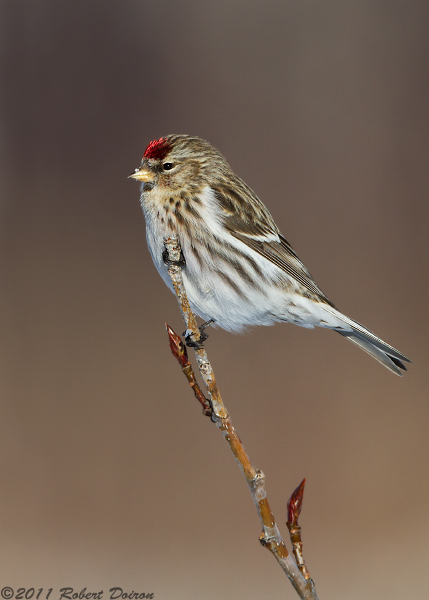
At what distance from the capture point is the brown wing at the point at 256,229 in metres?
2.14

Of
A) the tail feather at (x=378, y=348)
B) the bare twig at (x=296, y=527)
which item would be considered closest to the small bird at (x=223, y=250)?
the tail feather at (x=378, y=348)

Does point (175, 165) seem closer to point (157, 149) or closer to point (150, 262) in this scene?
point (157, 149)

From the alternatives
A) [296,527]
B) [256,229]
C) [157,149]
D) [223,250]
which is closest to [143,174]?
[157,149]

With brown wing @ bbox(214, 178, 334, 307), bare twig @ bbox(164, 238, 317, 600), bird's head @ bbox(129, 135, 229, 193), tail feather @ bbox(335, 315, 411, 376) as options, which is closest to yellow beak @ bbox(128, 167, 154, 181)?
bird's head @ bbox(129, 135, 229, 193)

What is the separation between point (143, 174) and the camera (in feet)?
6.44

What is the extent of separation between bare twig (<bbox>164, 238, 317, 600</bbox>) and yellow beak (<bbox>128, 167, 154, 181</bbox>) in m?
0.39

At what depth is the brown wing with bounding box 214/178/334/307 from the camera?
2143 millimetres

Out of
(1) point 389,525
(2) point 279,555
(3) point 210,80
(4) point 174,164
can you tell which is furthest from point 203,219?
Answer: (3) point 210,80

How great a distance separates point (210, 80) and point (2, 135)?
6.35 ft

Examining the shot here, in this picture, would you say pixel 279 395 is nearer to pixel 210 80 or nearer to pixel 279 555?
pixel 210 80

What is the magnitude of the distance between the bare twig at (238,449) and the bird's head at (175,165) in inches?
20.6

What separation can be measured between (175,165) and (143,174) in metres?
0.20

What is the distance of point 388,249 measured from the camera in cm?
485

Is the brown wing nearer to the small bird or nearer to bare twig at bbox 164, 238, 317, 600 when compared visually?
the small bird
